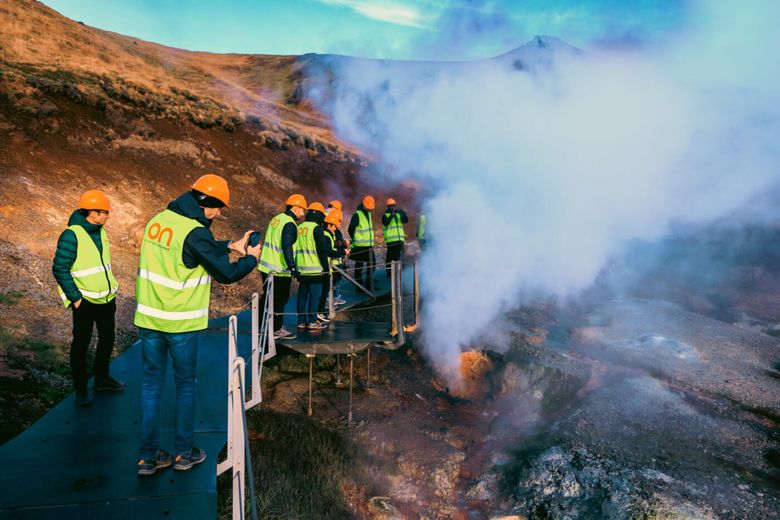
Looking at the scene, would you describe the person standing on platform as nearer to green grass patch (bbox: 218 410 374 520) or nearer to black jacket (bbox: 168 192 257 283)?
green grass patch (bbox: 218 410 374 520)

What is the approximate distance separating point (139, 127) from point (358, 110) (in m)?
23.0

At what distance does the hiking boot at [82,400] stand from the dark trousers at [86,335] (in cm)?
3

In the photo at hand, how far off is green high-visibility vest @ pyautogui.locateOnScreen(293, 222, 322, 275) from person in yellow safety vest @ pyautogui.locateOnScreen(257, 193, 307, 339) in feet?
0.53

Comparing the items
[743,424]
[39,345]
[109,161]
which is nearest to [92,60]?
[109,161]

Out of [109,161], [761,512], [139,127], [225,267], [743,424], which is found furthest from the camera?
[139,127]

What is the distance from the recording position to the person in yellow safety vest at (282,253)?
553 cm

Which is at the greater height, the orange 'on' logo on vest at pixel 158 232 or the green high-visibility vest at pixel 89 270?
the orange 'on' logo on vest at pixel 158 232

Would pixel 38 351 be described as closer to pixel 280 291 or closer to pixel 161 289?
pixel 280 291

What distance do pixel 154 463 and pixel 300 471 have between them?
191 cm

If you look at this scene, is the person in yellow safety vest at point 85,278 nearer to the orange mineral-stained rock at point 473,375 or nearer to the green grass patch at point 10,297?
the green grass patch at point 10,297

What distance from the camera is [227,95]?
92.9ft

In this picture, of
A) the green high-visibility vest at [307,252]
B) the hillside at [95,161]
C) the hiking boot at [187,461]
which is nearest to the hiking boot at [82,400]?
the hillside at [95,161]

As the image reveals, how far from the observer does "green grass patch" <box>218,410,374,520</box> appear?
162 inches

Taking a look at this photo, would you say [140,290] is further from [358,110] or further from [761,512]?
[358,110]
